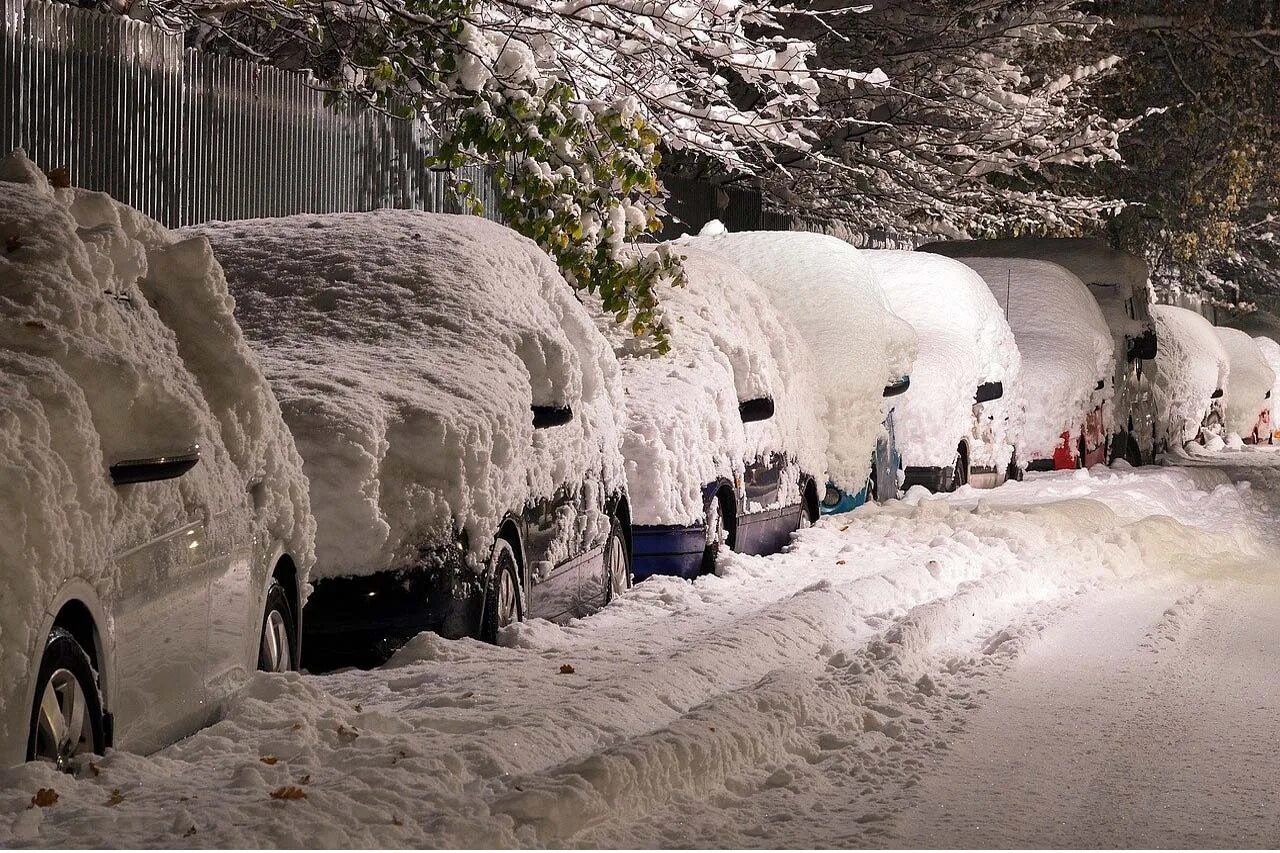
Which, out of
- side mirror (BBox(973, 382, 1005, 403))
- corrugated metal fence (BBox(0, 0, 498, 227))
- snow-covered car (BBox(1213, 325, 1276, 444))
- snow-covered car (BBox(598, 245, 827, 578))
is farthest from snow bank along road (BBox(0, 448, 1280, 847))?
snow-covered car (BBox(1213, 325, 1276, 444))

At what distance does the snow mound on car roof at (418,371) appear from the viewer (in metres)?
7.01

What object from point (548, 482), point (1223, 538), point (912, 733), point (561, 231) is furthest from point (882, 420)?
point (912, 733)

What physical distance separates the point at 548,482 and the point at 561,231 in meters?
3.34

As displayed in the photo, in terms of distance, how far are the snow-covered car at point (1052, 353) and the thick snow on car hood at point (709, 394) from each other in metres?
6.83

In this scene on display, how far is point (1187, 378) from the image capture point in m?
26.0

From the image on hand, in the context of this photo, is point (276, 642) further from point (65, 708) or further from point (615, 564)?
point (615, 564)

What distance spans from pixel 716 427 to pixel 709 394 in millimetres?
195

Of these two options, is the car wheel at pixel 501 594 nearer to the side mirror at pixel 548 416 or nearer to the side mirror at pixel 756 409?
the side mirror at pixel 548 416

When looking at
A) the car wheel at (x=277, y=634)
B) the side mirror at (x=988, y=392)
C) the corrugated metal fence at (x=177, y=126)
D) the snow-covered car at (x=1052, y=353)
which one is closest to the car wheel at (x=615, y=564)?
the car wheel at (x=277, y=634)

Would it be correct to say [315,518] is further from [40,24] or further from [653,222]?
[653,222]

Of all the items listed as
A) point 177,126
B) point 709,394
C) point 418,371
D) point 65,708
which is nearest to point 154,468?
point 65,708

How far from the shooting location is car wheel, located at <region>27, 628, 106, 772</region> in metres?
4.59

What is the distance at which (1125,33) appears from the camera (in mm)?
27750

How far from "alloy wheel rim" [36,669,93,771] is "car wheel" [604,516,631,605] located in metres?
4.74
